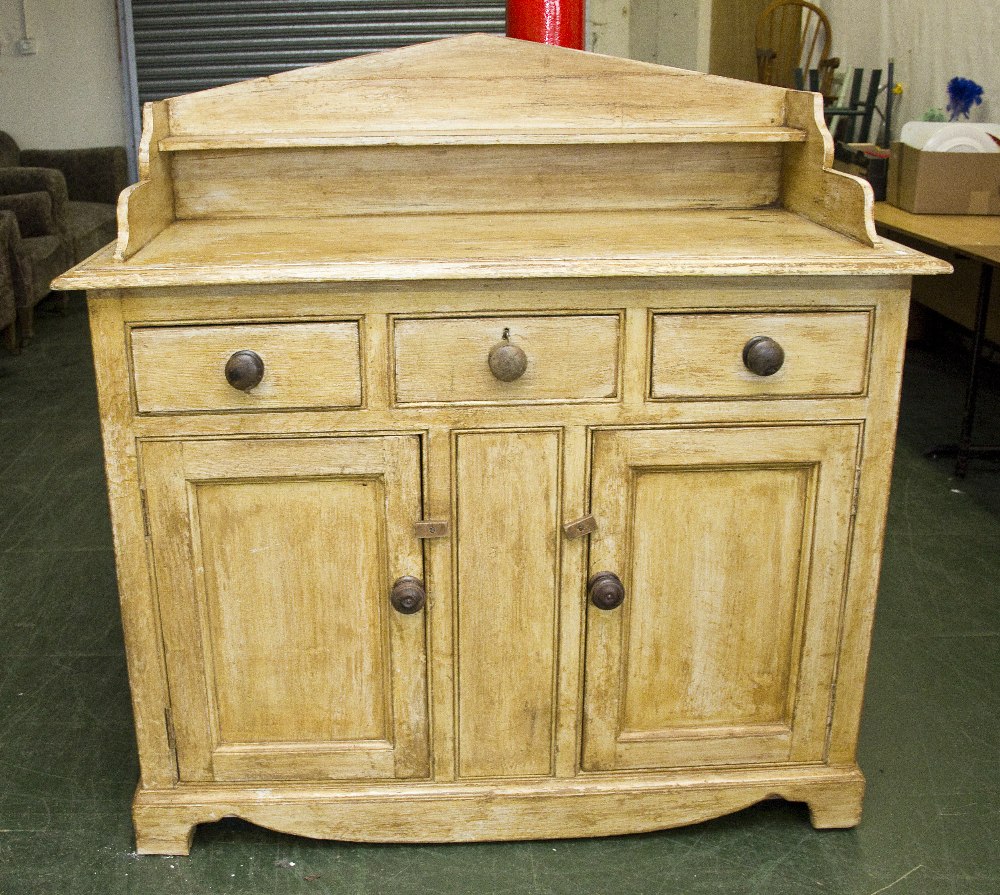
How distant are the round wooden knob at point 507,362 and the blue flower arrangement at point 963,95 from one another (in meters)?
3.62

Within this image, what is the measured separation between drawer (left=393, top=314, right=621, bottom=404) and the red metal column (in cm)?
77

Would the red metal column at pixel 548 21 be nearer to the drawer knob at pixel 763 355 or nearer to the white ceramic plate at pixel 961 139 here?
the drawer knob at pixel 763 355

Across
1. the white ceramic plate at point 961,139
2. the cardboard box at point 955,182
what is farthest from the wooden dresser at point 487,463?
the white ceramic plate at point 961,139

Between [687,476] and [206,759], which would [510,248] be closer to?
[687,476]

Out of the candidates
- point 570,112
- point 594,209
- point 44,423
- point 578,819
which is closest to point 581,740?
point 578,819

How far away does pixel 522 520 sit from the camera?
1590mm

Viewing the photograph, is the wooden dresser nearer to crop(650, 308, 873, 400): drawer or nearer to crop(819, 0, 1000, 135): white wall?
crop(650, 308, 873, 400): drawer

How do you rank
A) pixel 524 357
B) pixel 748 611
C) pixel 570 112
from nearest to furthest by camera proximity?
pixel 524 357, pixel 748 611, pixel 570 112

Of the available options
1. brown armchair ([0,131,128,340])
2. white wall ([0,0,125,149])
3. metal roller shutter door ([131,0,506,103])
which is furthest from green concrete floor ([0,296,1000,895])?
white wall ([0,0,125,149])

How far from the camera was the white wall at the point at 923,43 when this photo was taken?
439cm

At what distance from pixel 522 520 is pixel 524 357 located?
0.25 m

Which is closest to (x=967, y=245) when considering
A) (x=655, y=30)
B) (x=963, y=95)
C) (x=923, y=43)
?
(x=963, y=95)

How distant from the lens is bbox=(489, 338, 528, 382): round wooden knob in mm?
1479

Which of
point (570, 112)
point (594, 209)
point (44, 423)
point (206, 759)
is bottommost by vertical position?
point (44, 423)
